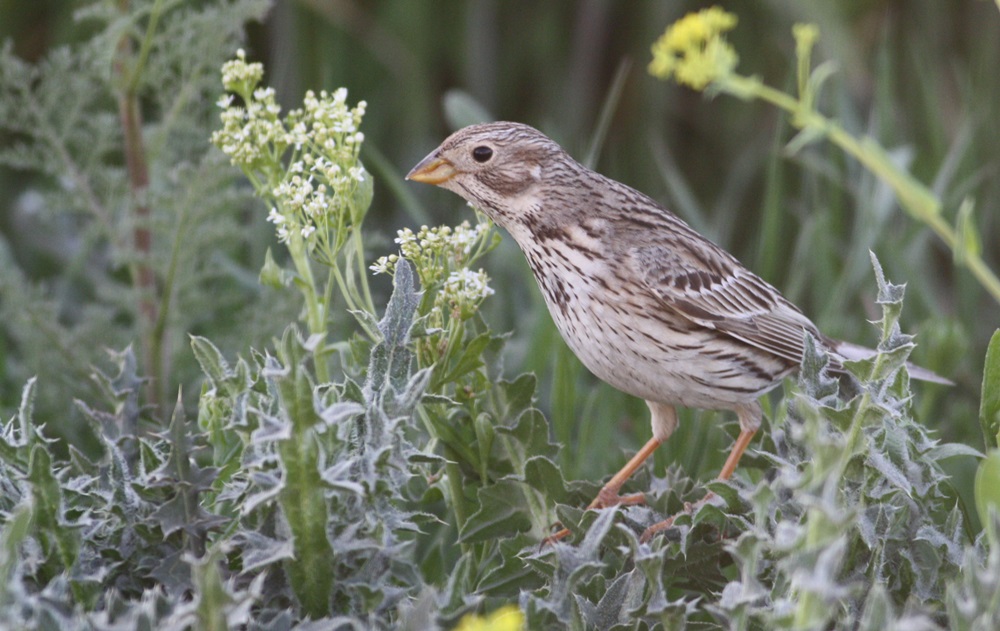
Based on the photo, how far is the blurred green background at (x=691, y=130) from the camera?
4176 mm

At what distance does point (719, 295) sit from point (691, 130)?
12.0ft

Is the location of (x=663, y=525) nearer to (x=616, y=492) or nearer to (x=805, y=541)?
(x=616, y=492)

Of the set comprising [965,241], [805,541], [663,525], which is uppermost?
[965,241]

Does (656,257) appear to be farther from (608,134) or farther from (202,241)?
(608,134)

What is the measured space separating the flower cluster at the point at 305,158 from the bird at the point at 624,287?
533 mm

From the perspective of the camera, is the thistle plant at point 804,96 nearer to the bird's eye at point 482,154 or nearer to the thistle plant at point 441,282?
the bird's eye at point 482,154

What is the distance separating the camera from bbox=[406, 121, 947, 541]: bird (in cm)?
305

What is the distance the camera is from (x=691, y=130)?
689 centimetres

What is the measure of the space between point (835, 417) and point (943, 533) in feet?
1.12

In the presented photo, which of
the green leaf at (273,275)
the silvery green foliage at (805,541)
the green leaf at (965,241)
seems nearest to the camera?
the silvery green foliage at (805,541)

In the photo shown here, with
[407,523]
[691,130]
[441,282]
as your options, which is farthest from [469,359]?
[691,130]

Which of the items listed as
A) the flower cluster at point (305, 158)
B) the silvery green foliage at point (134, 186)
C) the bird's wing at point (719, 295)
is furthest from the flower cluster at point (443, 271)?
the silvery green foliage at point (134, 186)

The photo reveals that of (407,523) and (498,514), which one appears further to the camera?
(498,514)

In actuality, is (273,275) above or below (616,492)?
above
